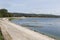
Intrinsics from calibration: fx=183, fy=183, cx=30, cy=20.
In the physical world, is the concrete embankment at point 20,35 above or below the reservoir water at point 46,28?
above

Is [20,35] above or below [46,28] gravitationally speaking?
above

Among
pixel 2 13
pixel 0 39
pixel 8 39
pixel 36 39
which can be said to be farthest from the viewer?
pixel 2 13

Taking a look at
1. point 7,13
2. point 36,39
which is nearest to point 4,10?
point 7,13

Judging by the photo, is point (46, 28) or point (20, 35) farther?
point (46, 28)

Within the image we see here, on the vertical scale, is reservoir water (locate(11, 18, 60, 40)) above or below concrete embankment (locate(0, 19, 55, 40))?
below

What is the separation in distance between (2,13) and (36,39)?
348ft

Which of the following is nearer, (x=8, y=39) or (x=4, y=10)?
(x=8, y=39)

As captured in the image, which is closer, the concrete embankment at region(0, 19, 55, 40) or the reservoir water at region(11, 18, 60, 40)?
the concrete embankment at region(0, 19, 55, 40)

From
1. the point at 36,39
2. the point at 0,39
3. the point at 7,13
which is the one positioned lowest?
the point at 7,13

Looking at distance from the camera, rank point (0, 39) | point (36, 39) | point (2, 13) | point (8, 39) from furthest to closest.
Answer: point (2, 13) → point (36, 39) → point (0, 39) → point (8, 39)

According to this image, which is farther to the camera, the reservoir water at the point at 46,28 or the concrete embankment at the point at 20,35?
the reservoir water at the point at 46,28

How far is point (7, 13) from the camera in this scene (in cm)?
12850

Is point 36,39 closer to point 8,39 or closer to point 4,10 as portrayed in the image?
point 8,39

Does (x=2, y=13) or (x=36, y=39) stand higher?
(x=36, y=39)
